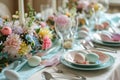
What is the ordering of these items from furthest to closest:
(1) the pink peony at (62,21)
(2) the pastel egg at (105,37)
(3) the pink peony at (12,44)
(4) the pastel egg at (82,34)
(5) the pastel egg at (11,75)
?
(4) the pastel egg at (82,34) → (2) the pastel egg at (105,37) → (1) the pink peony at (62,21) → (3) the pink peony at (12,44) → (5) the pastel egg at (11,75)

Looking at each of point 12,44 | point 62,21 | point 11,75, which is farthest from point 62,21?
point 11,75

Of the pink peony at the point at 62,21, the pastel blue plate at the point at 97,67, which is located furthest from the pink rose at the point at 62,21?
the pastel blue plate at the point at 97,67

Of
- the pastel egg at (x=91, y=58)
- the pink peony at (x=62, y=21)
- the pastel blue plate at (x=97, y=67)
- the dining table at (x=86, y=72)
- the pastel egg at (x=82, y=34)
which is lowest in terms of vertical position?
the dining table at (x=86, y=72)

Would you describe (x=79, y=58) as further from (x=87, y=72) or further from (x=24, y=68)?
(x=24, y=68)

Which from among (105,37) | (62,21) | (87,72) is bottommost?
(87,72)

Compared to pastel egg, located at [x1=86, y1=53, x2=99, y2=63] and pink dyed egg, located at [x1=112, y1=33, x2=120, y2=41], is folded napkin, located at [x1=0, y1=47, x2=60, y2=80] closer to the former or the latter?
pastel egg, located at [x1=86, y1=53, x2=99, y2=63]

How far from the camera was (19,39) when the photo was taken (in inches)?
41.4

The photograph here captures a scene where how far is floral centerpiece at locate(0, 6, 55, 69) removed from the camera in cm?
104

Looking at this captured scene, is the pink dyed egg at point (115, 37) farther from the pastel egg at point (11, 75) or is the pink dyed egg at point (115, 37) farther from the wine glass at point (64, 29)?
the pastel egg at point (11, 75)

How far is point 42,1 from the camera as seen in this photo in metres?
3.41

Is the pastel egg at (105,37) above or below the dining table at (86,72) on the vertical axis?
above

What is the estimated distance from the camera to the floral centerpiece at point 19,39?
40.8 inches

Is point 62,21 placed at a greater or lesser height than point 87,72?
greater

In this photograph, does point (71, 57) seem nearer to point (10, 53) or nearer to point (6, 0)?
point (10, 53)
